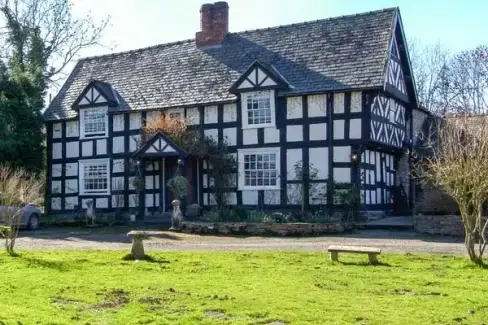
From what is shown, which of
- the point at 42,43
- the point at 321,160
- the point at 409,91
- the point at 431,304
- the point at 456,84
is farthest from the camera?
the point at 456,84

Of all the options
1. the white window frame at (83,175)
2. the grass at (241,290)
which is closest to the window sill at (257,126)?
the white window frame at (83,175)

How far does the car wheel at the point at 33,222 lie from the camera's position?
84.4 feet

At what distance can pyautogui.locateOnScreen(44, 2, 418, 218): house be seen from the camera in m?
25.5

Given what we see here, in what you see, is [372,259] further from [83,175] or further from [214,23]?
[83,175]

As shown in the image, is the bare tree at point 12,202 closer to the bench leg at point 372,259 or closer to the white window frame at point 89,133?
Result: the bench leg at point 372,259

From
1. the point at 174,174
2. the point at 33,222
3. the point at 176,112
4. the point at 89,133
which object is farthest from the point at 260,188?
the point at 89,133

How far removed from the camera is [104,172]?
102 ft

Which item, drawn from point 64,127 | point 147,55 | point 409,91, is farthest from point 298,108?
point 64,127

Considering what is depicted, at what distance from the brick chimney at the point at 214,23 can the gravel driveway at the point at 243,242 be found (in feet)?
38.3

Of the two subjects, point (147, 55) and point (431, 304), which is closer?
point (431, 304)

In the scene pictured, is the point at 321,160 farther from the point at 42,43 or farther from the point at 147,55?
the point at 42,43

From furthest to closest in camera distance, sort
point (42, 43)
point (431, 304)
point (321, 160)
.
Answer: point (42, 43)
point (321, 160)
point (431, 304)

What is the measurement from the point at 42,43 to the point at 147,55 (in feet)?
37.6

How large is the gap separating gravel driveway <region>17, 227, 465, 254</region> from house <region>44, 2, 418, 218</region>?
16.6ft
